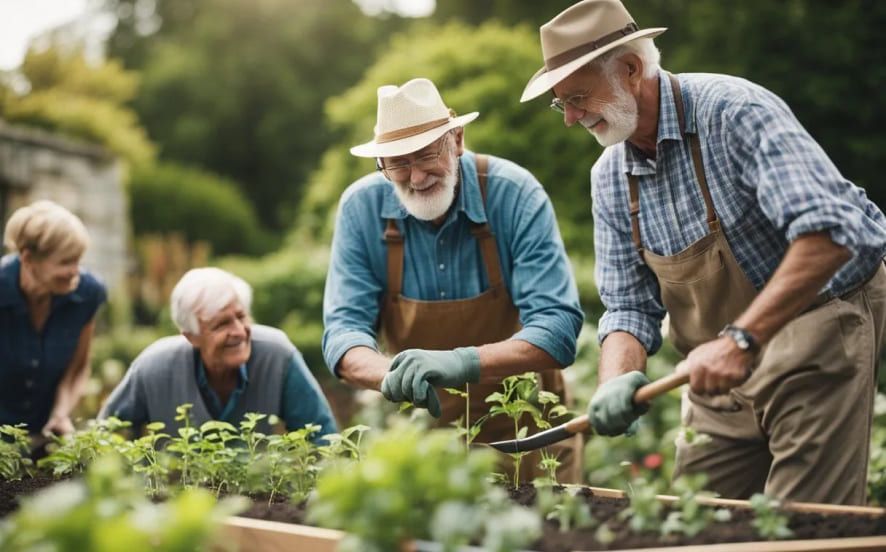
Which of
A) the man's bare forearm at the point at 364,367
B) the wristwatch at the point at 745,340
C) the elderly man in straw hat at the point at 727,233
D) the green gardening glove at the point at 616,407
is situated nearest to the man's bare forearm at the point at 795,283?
the wristwatch at the point at 745,340

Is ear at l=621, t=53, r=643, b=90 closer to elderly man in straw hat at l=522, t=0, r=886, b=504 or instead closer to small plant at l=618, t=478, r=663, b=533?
elderly man in straw hat at l=522, t=0, r=886, b=504

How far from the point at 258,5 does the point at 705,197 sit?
898 inches

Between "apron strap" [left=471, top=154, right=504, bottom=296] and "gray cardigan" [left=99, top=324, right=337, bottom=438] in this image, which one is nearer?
"apron strap" [left=471, top=154, right=504, bottom=296]

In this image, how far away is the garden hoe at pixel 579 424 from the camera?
1993mm

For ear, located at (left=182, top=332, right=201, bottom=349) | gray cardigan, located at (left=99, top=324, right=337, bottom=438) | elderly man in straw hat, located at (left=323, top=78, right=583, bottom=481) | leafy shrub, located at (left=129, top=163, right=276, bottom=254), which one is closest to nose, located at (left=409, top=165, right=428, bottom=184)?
elderly man in straw hat, located at (left=323, top=78, right=583, bottom=481)

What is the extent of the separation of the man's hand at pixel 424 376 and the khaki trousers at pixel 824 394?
788 mm

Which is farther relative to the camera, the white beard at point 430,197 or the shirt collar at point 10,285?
the shirt collar at point 10,285

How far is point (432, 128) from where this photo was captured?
111 inches

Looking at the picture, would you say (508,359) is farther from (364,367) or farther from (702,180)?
(702,180)

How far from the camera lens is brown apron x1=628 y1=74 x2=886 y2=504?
2.29 meters

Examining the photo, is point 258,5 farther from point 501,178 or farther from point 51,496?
point 51,496

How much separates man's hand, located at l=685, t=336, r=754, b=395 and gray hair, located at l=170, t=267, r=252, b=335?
5.97ft

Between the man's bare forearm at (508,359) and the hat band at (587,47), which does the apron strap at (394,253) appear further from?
the hat band at (587,47)

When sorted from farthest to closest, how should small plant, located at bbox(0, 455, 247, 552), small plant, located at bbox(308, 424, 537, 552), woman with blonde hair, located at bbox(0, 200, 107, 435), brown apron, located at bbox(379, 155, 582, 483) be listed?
woman with blonde hair, located at bbox(0, 200, 107, 435) → brown apron, located at bbox(379, 155, 582, 483) → small plant, located at bbox(308, 424, 537, 552) → small plant, located at bbox(0, 455, 247, 552)
